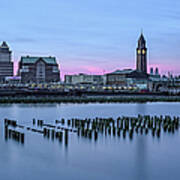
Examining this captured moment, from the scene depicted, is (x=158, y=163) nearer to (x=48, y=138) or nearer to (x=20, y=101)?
(x=48, y=138)

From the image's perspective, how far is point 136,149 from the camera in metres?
38.4

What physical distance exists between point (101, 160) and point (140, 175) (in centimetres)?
503

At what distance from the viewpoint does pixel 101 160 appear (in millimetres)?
33719

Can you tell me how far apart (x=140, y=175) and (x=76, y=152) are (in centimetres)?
867

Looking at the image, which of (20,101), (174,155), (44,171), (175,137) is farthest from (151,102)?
(44,171)

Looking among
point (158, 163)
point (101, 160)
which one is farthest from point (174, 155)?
point (101, 160)

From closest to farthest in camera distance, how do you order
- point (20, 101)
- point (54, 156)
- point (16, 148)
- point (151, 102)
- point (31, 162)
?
point (31, 162) → point (54, 156) → point (16, 148) → point (20, 101) → point (151, 102)

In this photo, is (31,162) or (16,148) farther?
(16,148)

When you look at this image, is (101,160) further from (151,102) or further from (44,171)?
(151,102)

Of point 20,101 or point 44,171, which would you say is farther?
point 20,101

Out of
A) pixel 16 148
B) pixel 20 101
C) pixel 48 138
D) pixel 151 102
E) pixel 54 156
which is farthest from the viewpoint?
pixel 151 102

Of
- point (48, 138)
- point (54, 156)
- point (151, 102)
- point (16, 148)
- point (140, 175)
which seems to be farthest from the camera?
point (151, 102)

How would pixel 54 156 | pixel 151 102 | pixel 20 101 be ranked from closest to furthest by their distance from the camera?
pixel 54 156, pixel 20 101, pixel 151 102

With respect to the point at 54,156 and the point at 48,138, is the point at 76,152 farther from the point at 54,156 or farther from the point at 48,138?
the point at 48,138
